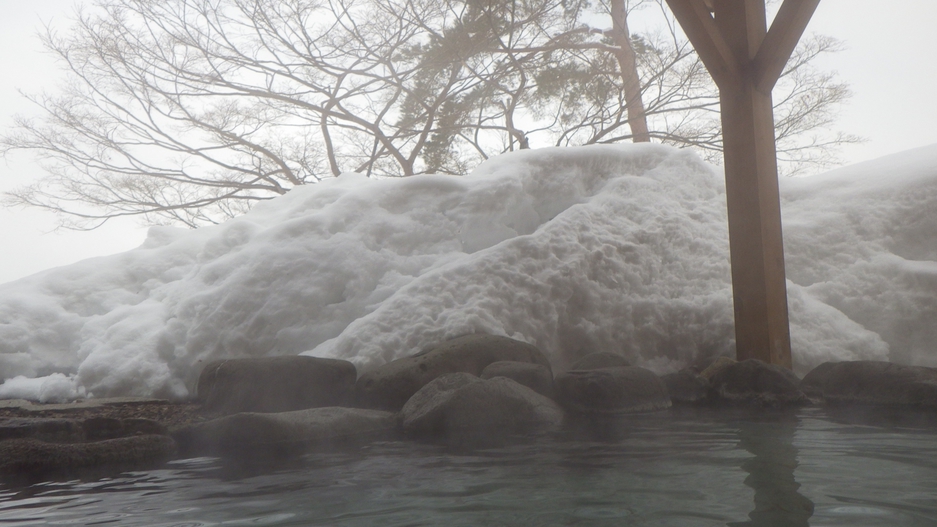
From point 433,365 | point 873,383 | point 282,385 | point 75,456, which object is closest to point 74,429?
point 75,456

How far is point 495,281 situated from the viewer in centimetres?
448

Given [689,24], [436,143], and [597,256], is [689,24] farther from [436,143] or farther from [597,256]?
[436,143]

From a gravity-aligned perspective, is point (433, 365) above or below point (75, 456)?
above

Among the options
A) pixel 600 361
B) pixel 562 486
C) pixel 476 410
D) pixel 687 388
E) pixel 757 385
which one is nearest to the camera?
pixel 562 486

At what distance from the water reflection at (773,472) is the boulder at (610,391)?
64cm

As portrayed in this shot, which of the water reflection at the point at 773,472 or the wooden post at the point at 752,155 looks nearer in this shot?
the water reflection at the point at 773,472

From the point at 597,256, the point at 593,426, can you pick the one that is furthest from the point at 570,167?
the point at 593,426

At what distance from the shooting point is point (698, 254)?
4.92 metres

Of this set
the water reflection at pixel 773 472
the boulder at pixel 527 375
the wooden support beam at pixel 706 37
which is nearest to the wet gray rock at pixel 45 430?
the boulder at pixel 527 375

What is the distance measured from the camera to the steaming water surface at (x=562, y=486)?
5.18 feet

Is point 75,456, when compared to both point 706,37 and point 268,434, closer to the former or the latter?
point 268,434

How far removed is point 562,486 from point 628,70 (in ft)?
28.6

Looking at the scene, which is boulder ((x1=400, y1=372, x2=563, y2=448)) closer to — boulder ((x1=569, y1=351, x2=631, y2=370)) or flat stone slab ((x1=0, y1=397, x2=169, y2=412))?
boulder ((x1=569, y1=351, x2=631, y2=370))

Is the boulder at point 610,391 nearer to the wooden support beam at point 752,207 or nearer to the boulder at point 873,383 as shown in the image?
the wooden support beam at point 752,207
